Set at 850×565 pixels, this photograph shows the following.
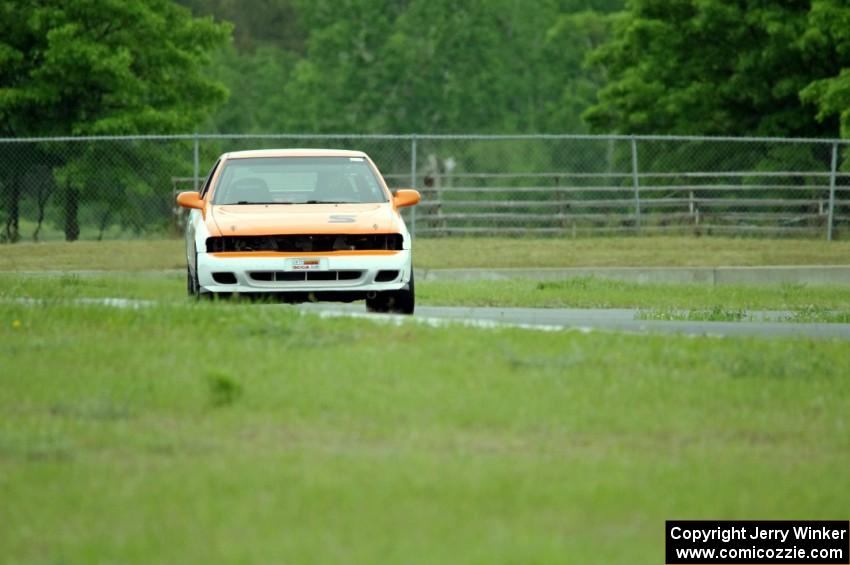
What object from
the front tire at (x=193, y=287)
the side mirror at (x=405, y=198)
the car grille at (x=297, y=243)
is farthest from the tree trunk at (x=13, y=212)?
the car grille at (x=297, y=243)

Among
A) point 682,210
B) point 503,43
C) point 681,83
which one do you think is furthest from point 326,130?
point 682,210

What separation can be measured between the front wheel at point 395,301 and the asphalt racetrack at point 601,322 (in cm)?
16

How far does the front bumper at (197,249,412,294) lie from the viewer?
1346 cm

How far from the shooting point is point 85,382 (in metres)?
8.82

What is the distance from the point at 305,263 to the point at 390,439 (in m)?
6.05

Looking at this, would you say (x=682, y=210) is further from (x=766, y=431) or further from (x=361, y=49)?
(x=361, y=49)

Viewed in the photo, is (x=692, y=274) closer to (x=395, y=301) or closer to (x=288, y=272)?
(x=395, y=301)

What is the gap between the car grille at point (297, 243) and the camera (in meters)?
13.6

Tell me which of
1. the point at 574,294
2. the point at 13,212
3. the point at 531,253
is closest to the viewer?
the point at 574,294

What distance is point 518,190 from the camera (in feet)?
94.7

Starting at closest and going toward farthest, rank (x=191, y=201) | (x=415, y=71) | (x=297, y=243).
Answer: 1. (x=297, y=243)
2. (x=191, y=201)
3. (x=415, y=71)

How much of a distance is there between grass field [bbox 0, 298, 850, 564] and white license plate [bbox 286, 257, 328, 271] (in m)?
2.25

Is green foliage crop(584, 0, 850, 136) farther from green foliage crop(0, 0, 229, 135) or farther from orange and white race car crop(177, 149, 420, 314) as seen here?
orange and white race car crop(177, 149, 420, 314)

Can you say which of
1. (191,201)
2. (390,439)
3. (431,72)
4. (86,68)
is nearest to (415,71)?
(431,72)
